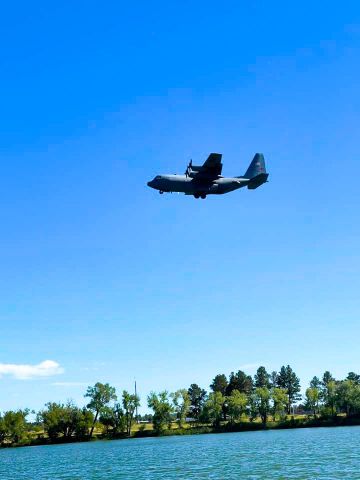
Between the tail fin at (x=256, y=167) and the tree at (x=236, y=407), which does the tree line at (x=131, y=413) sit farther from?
the tail fin at (x=256, y=167)

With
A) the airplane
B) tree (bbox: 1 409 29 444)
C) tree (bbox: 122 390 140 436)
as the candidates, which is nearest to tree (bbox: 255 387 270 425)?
tree (bbox: 122 390 140 436)

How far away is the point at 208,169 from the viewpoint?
2195 inches

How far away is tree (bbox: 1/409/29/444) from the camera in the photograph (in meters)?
156

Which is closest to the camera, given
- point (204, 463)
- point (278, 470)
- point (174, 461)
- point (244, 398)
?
point (278, 470)

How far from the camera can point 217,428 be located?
6501 inches

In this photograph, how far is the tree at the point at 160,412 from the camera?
518 feet

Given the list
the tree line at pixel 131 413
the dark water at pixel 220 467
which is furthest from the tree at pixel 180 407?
the dark water at pixel 220 467

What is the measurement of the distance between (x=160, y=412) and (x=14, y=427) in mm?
42845

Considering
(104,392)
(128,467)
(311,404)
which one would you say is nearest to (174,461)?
(128,467)

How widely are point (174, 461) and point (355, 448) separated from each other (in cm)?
2418

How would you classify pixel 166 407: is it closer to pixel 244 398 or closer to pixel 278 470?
pixel 244 398

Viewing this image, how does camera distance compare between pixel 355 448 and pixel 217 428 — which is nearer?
pixel 355 448

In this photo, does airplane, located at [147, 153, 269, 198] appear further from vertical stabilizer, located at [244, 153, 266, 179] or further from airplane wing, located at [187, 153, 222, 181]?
vertical stabilizer, located at [244, 153, 266, 179]

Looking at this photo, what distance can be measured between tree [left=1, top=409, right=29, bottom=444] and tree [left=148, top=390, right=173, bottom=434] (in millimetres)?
37827
